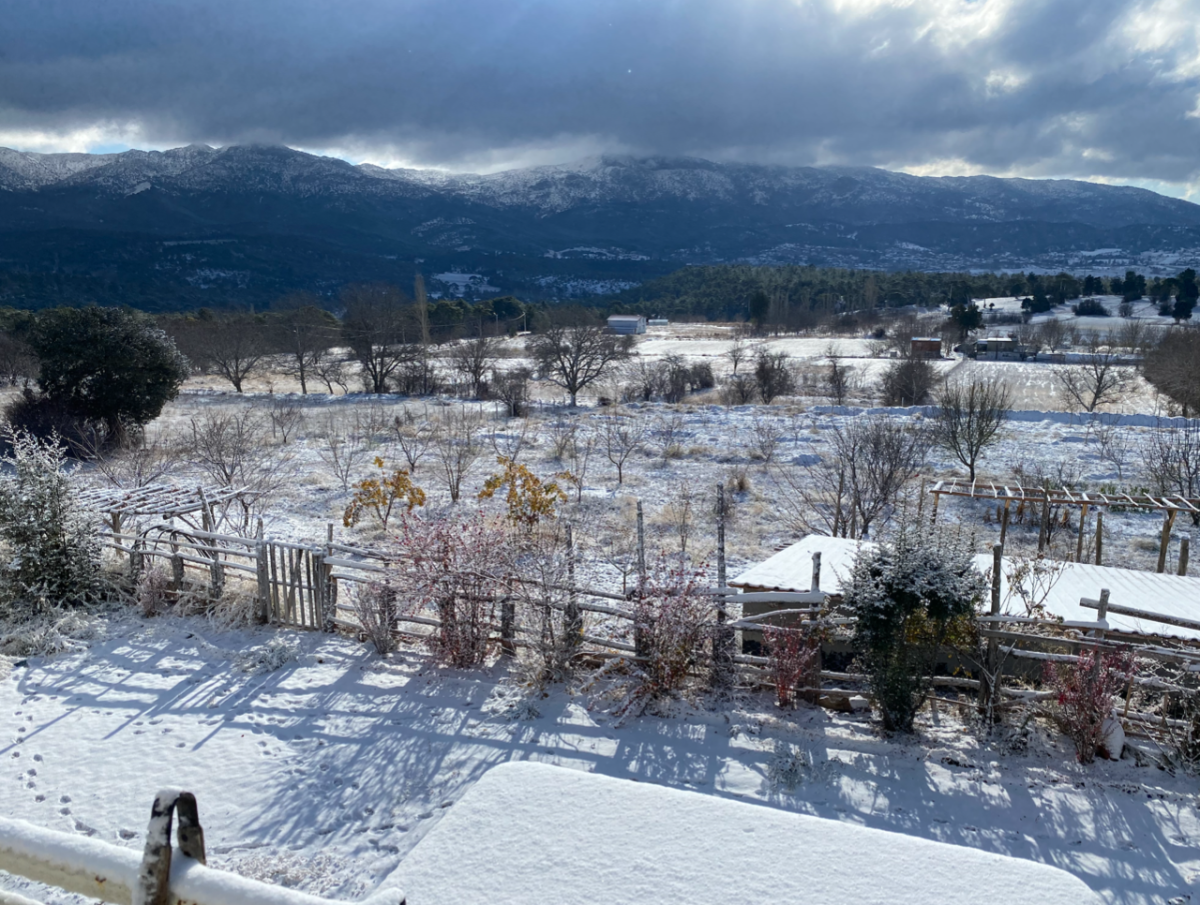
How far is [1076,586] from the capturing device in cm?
909

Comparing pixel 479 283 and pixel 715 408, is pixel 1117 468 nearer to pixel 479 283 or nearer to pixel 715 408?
pixel 715 408

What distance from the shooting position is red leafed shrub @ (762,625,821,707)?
22.8 feet

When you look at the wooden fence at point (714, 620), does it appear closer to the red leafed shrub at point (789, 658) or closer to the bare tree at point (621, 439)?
the red leafed shrub at point (789, 658)

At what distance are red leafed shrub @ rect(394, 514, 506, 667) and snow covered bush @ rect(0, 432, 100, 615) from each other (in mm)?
4081

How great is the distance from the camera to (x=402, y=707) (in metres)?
7.00

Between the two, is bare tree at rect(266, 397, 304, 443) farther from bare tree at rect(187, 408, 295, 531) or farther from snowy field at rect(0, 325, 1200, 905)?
snowy field at rect(0, 325, 1200, 905)

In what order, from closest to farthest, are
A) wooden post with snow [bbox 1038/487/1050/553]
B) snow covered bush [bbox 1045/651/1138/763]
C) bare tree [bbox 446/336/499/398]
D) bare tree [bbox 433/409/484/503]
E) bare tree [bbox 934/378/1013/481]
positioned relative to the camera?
snow covered bush [bbox 1045/651/1138/763] → wooden post with snow [bbox 1038/487/1050/553] → bare tree [bbox 433/409/484/503] → bare tree [bbox 934/378/1013/481] → bare tree [bbox 446/336/499/398]

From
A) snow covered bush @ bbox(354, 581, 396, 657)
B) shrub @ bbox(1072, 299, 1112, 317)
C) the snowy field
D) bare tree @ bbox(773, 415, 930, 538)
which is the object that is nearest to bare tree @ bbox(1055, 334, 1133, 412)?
bare tree @ bbox(773, 415, 930, 538)

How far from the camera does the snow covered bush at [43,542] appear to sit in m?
8.88

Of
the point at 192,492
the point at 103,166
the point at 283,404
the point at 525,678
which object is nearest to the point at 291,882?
the point at 525,678

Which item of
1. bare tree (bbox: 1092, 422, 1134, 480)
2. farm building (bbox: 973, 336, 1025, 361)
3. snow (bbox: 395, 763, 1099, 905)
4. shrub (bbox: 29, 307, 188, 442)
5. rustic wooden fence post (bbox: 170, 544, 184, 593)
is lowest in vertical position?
bare tree (bbox: 1092, 422, 1134, 480)

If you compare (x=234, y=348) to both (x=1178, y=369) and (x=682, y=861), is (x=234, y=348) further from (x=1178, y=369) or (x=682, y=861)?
(x=1178, y=369)

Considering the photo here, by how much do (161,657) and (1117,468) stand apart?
2196cm

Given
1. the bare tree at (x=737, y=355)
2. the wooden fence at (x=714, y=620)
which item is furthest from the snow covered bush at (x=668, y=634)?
the bare tree at (x=737, y=355)
